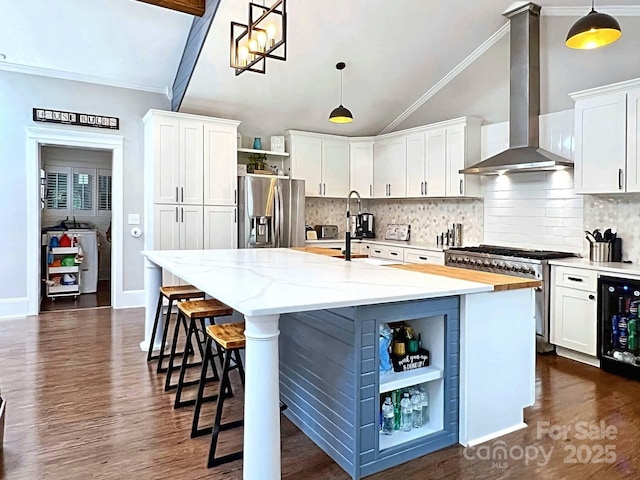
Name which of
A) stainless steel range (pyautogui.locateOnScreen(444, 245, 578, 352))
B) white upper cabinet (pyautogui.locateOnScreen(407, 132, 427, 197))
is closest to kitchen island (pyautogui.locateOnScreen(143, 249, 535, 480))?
stainless steel range (pyautogui.locateOnScreen(444, 245, 578, 352))

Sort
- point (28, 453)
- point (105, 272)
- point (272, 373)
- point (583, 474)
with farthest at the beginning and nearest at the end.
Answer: point (105, 272) → point (28, 453) → point (583, 474) → point (272, 373)

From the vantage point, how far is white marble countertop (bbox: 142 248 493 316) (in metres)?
1.77

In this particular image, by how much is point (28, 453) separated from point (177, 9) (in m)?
3.87

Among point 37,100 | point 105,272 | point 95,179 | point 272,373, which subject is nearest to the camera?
point 272,373

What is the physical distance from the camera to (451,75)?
535 centimetres

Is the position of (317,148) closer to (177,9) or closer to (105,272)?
(177,9)

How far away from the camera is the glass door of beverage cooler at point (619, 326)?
3359mm

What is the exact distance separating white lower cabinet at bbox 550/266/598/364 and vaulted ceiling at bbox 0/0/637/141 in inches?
88.8

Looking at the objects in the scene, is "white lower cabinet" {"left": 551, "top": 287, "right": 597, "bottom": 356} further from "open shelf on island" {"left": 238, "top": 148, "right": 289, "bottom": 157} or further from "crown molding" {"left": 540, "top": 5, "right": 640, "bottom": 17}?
"open shelf on island" {"left": 238, "top": 148, "right": 289, "bottom": 157}

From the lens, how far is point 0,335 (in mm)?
4398

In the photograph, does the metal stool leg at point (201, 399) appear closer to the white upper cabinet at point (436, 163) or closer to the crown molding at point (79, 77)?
the white upper cabinet at point (436, 163)

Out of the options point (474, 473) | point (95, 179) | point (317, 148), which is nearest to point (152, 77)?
point (317, 148)

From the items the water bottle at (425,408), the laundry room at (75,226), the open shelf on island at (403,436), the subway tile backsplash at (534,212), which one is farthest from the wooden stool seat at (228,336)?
the laundry room at (75,226)

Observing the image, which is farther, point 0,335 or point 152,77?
point 152,77
